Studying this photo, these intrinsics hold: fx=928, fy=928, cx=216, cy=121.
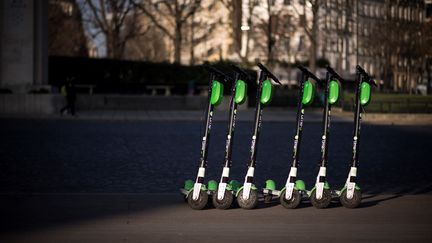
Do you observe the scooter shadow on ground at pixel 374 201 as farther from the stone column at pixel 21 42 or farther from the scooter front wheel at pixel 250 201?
the stone column at pixel 21 42

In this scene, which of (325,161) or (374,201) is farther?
(374,201)

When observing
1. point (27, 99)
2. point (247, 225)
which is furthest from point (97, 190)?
point (27, 99)

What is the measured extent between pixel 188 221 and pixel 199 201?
1.92 feet

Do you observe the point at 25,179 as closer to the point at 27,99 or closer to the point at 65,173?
the point at 65,173

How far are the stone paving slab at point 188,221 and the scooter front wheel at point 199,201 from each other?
8 cm

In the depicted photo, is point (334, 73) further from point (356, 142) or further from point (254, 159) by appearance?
point (254, 159)

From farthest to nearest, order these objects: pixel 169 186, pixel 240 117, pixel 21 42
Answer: pixel 21 42, pixel 240 117, pixel 169 186

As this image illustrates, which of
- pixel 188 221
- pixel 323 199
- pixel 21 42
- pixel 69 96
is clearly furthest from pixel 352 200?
pixel 21 42

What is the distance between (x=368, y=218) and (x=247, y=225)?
1.38 m

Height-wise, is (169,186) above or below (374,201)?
below

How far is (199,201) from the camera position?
9.96 metres

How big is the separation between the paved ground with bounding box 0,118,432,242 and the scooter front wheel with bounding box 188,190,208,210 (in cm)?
13

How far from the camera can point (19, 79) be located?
37.8m

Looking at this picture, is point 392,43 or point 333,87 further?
point 392,43
